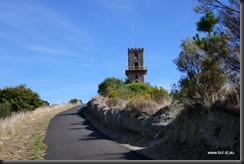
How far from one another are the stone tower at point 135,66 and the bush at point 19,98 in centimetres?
4290

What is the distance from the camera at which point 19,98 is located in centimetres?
4250

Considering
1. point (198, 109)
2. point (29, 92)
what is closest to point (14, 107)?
point (29, 92)

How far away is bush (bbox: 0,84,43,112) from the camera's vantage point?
41903mm

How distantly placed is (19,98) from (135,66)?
47617 mm

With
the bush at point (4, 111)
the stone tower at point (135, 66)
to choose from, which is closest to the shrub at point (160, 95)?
the bush at point (4, 111)

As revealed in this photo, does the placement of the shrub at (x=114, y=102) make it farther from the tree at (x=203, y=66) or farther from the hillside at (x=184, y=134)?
the tree at (x=203, y=66)

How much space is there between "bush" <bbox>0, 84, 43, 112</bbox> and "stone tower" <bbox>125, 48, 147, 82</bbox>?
42.9m

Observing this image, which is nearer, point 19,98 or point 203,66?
point 203,66

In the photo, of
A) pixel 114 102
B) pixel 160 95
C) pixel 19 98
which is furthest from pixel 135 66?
pixel 160 95

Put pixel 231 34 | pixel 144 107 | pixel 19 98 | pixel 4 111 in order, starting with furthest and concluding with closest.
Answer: pixel 19 98
pixel 4 111
pixel 144 107
pixel 231 34

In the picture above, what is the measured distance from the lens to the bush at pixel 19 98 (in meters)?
41.9

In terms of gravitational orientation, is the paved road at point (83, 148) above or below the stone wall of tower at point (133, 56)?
below

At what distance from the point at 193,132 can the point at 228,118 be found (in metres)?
2.01

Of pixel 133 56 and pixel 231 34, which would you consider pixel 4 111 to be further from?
pixel 133 56
